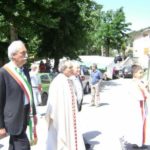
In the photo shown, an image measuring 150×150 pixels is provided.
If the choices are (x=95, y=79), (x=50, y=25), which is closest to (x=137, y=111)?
(x=95, y=79)

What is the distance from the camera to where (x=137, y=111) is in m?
9.10

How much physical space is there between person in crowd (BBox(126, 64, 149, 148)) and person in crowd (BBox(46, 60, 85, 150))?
5.98ft

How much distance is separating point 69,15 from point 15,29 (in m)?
A: 7.73

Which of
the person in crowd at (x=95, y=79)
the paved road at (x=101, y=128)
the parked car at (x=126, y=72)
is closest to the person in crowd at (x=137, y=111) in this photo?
the paved road at (x=101, y=128)

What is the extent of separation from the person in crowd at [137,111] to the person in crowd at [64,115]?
5.98 ft

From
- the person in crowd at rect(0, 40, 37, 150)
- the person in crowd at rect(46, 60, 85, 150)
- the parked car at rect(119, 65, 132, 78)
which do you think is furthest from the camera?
the parked car at rect(119, 65, 132, 78)

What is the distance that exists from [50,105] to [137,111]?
7.50ft

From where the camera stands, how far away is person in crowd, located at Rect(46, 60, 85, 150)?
7.41 m

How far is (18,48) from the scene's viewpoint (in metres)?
6.01

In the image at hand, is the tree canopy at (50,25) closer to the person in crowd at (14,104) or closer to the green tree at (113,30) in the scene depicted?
the person in crowd at (14,104)

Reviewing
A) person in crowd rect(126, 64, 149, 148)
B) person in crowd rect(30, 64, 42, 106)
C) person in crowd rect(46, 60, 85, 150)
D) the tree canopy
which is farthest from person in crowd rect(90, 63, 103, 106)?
person in crowd rect(46, 60, 85, 150)

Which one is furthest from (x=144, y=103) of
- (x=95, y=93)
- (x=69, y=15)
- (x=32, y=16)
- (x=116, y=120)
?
(x=69, y=15)

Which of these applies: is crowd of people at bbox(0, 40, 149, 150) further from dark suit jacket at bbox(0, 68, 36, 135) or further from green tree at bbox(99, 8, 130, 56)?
green tree at bbox(99, 8, 130, 56)

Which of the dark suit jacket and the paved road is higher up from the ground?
the dark suit jacket
